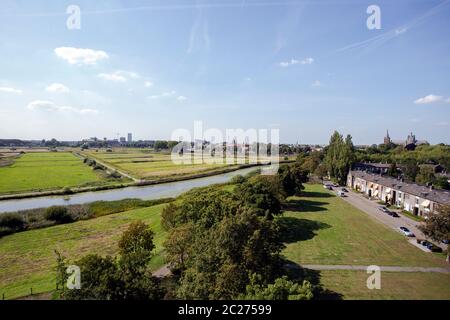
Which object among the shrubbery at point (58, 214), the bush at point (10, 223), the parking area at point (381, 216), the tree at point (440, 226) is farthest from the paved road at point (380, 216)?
the bush at point (10, 223)

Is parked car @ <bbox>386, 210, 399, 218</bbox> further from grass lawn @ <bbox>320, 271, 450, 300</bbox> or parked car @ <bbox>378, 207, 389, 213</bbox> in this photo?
grass lawn @ <bbox>320, 271, 450, 300</bbox>

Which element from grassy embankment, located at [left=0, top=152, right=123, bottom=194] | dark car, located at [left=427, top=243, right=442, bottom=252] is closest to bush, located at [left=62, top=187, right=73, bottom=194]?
grassy embankment, located at [left=0, top=152, right=123, bottom=194]

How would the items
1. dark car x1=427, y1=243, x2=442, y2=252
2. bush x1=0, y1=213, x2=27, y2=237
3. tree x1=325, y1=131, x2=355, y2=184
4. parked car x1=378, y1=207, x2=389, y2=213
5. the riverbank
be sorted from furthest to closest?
tree x1=325, y1=131, x2=355, y2=184, the riverbank, parked car x1=378, y1=207, x2=389, y2=213, bush x1=0, y1=213, x2=27, y2=237, dark car x1=427, y1=243, x2=442, y2=252

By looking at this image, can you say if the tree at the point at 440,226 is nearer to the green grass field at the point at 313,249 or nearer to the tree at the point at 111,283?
the green grass field at the point at 313,249

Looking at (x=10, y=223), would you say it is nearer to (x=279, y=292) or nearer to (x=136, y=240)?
(x=136, y=240)

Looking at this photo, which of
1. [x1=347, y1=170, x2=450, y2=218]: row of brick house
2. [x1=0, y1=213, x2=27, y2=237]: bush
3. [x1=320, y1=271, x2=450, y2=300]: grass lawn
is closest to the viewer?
[x1=320, y1=271, x2=450, y2=300]: grass lawn

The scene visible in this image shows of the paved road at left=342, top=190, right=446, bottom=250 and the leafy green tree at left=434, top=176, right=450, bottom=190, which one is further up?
the leafy green tree at left=434, top=176, right=450, bottom=190
